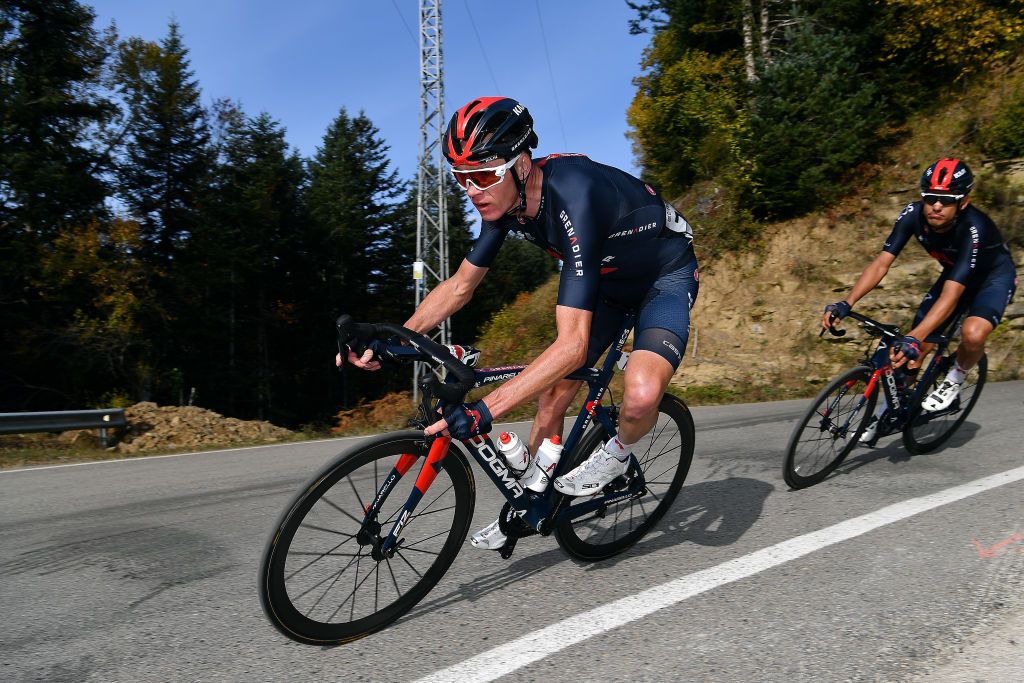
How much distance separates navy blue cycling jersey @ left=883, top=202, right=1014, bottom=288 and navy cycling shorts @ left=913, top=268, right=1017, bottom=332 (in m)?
0.06

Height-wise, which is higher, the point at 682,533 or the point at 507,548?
the point at 507,548

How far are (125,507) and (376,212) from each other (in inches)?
1760

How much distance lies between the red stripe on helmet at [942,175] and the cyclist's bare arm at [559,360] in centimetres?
352

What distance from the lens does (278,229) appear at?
141ft

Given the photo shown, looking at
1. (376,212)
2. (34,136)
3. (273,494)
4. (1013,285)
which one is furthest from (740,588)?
(376,212)

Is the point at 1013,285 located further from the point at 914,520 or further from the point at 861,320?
the point at 914,520

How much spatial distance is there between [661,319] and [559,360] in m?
0.77

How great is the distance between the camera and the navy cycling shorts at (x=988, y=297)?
557 centimetres

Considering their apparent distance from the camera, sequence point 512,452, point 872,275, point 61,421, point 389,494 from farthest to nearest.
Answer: point 61,421
point 872,275
point 512,452
point 389,494

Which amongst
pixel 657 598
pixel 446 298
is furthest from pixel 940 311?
pixel 446 298

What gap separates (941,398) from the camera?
18.0 ft

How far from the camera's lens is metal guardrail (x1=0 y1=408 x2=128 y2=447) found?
9406 millimetres

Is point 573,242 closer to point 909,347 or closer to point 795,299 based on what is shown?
point 909,347

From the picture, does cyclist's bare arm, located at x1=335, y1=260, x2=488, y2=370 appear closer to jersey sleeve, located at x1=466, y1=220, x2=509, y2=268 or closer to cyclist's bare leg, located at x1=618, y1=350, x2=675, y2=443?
jersey sleeve, located at x1=466, y1=220, x2=509, y2=268
